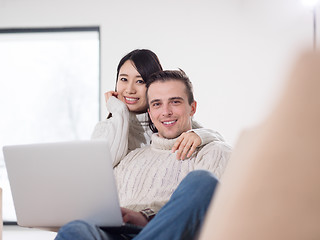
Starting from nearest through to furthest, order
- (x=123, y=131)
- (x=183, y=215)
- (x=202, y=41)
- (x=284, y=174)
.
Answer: (x=284, y=174)
(x=183, y=215)
(x=123, y=131)
(x=202, y=41)

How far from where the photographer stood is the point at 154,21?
4516 millimetres

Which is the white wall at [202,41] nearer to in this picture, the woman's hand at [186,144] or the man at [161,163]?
the man at [161,163]

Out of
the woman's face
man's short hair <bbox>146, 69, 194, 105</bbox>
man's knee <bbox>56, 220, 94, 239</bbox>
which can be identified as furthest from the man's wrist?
the woman's face

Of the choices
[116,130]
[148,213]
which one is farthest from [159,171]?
[116,130]

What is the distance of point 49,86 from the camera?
4.66 metres

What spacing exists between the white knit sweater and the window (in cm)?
280

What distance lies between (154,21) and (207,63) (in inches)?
27.6

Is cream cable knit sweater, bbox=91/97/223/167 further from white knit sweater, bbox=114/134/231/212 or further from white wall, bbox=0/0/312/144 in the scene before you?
white wall, bbox=0/0/312/144

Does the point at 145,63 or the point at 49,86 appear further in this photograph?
the point at 49,86

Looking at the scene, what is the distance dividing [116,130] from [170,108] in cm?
31

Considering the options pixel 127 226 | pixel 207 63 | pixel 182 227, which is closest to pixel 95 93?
pixel 207 63

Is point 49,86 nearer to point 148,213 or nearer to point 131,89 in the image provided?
point 131,89

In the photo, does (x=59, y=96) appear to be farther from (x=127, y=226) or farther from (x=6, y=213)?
(x=127, y=226)

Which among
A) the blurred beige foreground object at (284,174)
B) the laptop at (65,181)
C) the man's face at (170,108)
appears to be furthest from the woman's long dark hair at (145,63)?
the blurred beige foreground object at (284,174)
